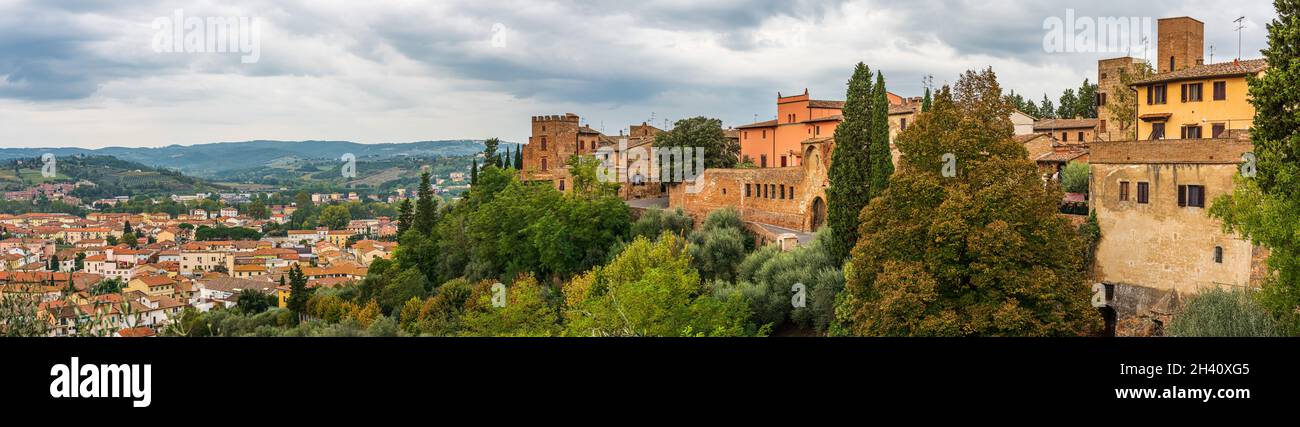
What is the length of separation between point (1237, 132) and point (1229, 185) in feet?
11.4

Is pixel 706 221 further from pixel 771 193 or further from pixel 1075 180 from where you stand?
pixel 1075 180

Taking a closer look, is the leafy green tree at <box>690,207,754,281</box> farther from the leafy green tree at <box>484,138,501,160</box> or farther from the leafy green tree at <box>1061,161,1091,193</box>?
the leafy green tree at <box>484,138,501,160</box>

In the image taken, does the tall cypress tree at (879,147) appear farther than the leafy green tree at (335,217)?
No

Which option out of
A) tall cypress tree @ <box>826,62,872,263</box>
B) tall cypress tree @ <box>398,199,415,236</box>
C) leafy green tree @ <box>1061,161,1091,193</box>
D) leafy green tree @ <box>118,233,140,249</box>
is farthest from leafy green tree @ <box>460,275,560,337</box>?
leafy green tree @ <box>118,233,140,249</box>

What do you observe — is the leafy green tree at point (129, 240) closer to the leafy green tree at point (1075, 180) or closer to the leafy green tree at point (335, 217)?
the leafy green tree at point (335, 217)

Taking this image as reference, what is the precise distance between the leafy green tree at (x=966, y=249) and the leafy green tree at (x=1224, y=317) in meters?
2.17

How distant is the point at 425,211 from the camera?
5709cm

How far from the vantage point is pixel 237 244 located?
8638cm

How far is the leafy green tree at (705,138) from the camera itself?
4831 centimetres

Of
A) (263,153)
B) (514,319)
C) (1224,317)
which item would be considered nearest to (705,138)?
(514,319)

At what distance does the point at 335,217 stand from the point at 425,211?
188 ft

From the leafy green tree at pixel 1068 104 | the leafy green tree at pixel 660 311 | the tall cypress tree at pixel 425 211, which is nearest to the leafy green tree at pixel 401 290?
the tall cypress tree at pixel 425 211

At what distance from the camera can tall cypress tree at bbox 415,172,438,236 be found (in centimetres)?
5650
